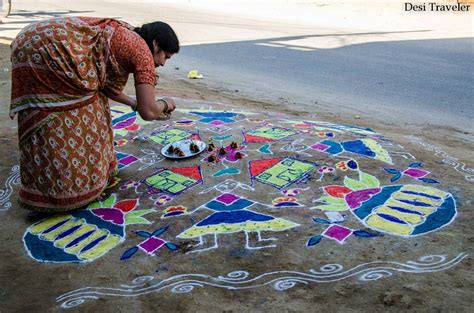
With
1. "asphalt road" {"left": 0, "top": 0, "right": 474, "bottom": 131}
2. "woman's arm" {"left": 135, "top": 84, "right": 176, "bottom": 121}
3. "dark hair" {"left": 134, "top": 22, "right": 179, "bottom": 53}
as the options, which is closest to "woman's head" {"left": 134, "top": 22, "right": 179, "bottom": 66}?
"dark hair" {"left": 134, "top": 22, "right": 179, "bottom": 53}

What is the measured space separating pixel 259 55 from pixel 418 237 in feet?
23.2

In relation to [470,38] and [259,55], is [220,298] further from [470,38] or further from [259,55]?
[470,38]

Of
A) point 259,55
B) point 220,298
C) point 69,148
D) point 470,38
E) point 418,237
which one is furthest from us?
point 470,38

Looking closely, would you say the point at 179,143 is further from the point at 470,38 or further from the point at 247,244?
the point at 470,38

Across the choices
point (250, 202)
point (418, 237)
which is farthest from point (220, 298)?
point (418, 237)

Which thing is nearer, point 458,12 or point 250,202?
point 250,202

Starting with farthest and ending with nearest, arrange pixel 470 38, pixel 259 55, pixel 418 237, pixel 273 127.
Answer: pixel 470 38
pixel 259 55
pixel 273 127
pixel 418 237

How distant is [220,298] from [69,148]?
1.37 metres

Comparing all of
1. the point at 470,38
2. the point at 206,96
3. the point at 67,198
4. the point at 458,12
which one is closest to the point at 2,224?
the point at 67,198

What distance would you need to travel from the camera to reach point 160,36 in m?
3.10

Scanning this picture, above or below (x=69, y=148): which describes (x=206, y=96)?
below

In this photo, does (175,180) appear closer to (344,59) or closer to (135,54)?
(135,54)

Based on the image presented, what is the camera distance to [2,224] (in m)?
3.23

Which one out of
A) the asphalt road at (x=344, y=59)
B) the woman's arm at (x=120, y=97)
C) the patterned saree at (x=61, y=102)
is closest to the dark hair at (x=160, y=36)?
the patterned saree at (x=61, y=102)
